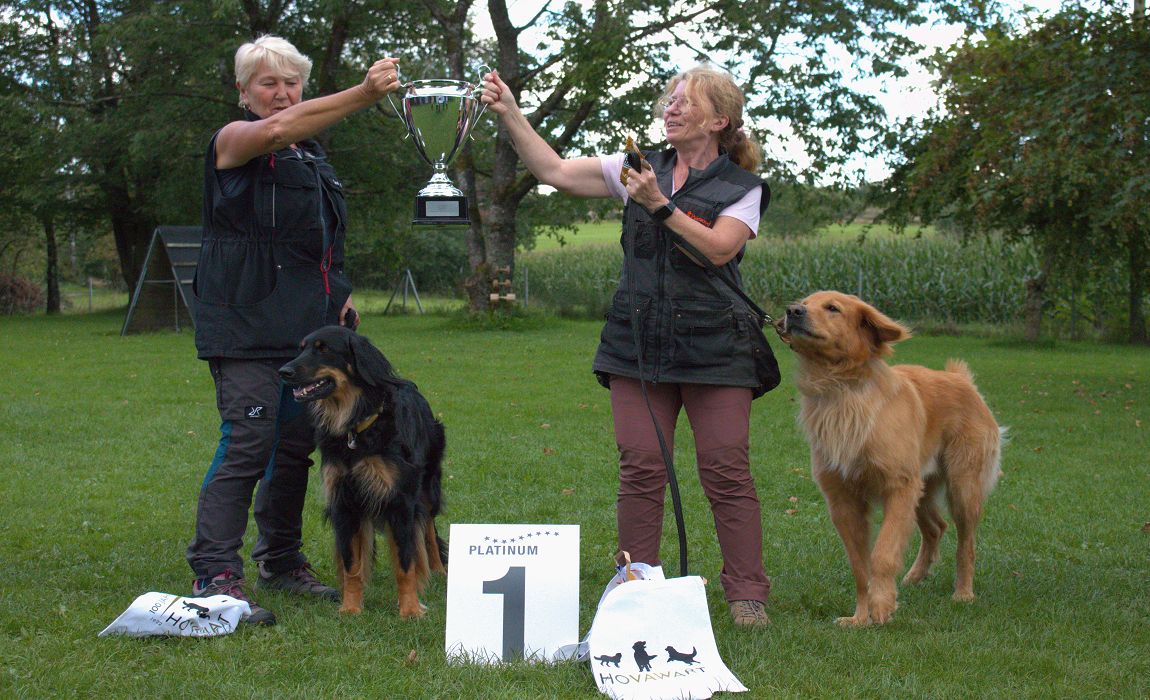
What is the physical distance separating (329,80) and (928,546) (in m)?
19.3

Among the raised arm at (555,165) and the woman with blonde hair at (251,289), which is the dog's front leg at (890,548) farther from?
the woman with blonde hair at (251,289)

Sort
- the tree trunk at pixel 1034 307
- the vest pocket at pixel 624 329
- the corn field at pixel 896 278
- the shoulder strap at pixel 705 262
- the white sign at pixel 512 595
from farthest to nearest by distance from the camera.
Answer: the corn field at pixel 896 278 → the tree trunk at pixel 1034 307 → the vest pocket at pixel 624 329 → the shoulder strap at pixel 705 262 → the white sign at pixel 512 595

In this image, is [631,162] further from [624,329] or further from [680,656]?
[680,656]

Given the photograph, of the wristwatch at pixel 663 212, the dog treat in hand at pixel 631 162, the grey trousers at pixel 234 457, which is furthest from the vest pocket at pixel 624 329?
the grey trousers at pixel 234 457

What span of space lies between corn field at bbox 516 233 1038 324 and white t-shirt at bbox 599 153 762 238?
798 inches

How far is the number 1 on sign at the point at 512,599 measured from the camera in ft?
11.9

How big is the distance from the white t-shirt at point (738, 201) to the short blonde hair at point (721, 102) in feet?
0.69

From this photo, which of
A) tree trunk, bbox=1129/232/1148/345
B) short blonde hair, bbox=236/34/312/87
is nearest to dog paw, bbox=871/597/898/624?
short blonde hair, bbox=236/34/312/87

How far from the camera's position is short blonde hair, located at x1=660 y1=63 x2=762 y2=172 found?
3.95 meters

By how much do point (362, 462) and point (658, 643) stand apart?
1.52 meters

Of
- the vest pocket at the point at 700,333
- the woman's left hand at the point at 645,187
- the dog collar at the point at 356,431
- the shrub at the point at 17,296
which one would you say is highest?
the woman's left hand at the point at 645,187

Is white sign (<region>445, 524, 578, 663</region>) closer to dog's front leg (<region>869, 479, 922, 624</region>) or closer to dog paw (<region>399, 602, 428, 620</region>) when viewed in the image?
dog paw (<region>399, 602, 428, 620</region>)

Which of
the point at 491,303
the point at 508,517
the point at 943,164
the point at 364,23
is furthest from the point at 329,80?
the point at 508,517

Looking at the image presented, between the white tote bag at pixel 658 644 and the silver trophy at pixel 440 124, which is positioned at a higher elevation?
the silver trophy at pixel 440 124
